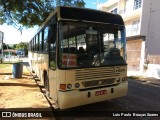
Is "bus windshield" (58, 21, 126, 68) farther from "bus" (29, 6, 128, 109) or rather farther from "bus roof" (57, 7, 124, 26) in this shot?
"bus roof" (57, 7, 124, 26)

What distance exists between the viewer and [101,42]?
24.3 ft

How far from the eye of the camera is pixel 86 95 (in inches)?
271

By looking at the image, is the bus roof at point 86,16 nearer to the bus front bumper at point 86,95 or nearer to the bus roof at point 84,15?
the bus roof at point 84,15

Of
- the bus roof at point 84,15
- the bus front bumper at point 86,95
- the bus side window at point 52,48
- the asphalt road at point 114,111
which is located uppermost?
the bus roof at point 84,15

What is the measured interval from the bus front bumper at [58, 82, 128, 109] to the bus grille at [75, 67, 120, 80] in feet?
1.25

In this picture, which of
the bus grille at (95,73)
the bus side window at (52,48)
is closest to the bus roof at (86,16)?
the bus side window at (52,48)

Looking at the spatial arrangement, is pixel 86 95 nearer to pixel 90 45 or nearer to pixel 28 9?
pixel 90 45

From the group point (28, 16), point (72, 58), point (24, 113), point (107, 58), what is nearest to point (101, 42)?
point (107, 58)

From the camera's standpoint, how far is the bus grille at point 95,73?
6777mm

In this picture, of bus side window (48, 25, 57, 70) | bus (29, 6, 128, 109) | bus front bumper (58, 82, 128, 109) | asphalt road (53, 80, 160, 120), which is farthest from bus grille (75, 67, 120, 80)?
asphalt road (53, 80, 160, 120)

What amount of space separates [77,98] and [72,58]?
1175 mm

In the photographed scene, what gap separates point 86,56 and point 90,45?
42cm

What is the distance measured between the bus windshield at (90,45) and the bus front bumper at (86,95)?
0.77 m

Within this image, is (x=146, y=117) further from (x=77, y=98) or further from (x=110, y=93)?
(x=77, y=98)
